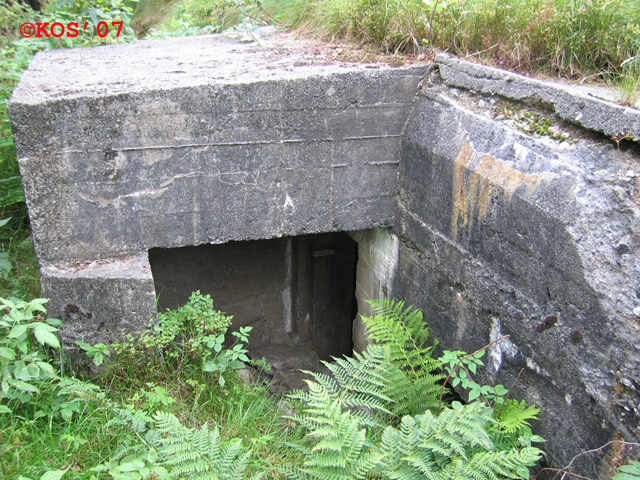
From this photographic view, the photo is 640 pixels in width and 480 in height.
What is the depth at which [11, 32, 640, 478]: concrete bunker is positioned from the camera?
1941mm

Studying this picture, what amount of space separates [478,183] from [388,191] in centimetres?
87

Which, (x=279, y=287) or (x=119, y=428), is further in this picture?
(x=279, y=287)

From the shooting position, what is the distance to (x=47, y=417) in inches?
96.3

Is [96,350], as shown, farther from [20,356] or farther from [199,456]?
[199,456]

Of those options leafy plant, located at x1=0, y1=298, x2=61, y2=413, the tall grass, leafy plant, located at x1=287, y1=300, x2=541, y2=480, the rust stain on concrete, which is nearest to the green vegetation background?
the tall grass

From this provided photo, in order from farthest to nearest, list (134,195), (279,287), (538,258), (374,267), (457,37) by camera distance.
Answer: (279,287) < (374,267) < (457,37) < (134,195) < (538,258)

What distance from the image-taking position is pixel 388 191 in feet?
10.8

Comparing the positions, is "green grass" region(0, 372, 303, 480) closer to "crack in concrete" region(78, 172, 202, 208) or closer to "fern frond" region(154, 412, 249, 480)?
"fern frond" region(154, 412, 249, 480)

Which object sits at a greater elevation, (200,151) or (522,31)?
(522,31)

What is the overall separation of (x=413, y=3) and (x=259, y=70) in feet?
4.17

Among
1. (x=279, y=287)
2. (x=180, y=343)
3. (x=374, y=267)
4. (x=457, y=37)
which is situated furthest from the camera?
(x=279, y=287)

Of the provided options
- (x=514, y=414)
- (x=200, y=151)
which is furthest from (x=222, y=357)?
(x=514, y=414)

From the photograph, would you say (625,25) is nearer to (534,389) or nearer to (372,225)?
(372,225)

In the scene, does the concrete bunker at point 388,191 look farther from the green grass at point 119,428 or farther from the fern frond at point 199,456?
the fern frond at point 199,456
